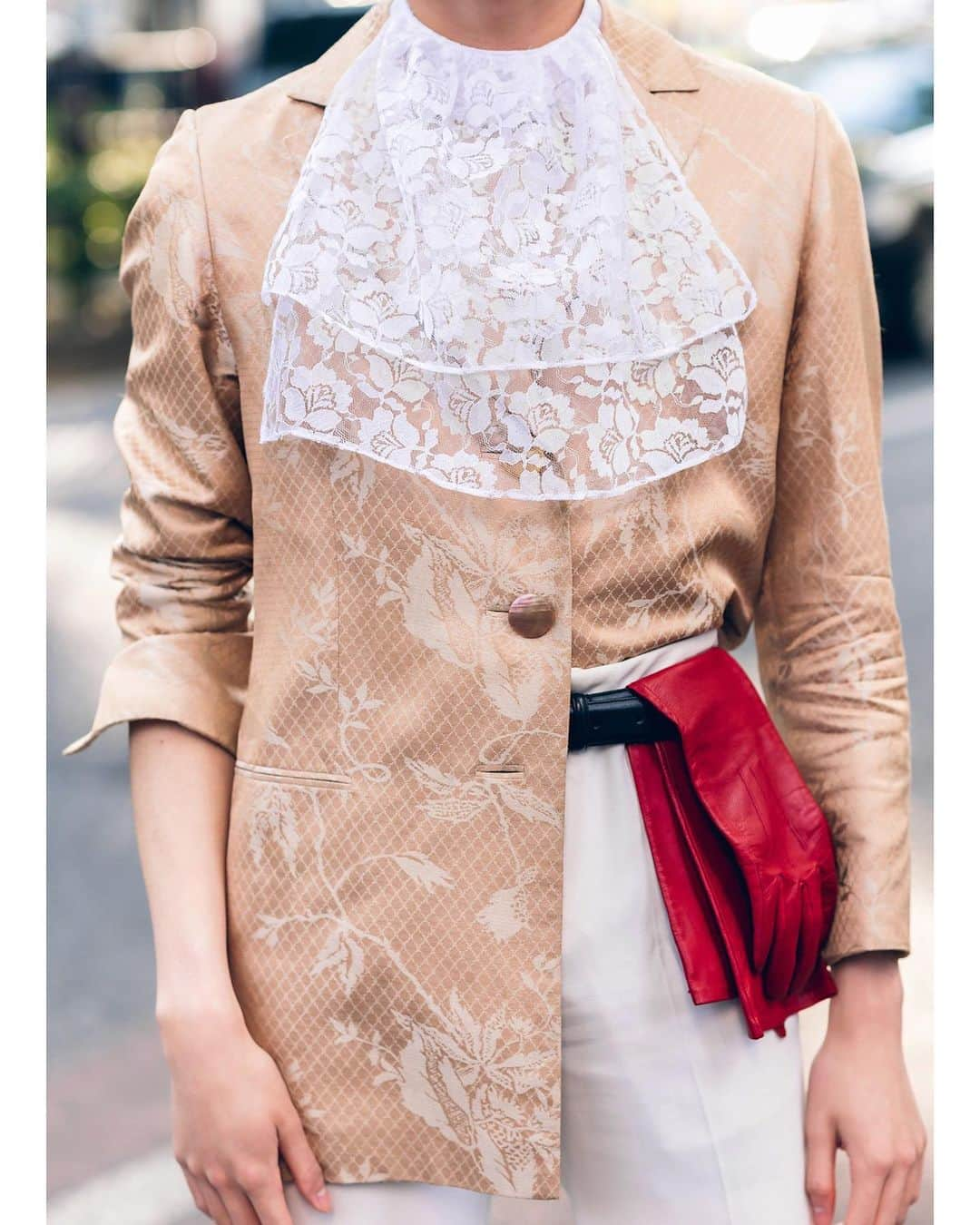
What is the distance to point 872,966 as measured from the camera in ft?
4.38

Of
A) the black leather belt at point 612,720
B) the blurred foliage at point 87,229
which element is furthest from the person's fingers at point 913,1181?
the blurred foliage at point 87,229

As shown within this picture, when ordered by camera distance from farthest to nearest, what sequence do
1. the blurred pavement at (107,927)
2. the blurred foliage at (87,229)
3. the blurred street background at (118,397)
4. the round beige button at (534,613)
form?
the blurred foliage at (87,229) → the blurred street background at (118,397) → the blurred pavement at (107,927) → the round beige button at (534,613)

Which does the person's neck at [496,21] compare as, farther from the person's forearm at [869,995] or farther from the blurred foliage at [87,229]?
the blurred foliage at [87,229]

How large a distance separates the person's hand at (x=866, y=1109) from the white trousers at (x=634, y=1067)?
1.3 inches

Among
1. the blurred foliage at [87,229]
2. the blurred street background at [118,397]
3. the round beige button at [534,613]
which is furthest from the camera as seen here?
the blurred foliage at [87,229]

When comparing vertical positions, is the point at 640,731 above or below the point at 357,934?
above

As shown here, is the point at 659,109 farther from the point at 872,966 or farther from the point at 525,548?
the point at 872,966

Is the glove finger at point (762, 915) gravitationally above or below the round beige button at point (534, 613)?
below

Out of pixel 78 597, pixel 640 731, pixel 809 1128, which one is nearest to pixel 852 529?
pixel 640 731

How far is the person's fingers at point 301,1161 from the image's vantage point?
4.19 feet

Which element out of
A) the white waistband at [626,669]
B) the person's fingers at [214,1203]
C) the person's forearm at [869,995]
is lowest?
the person's fingers at [214,1203]

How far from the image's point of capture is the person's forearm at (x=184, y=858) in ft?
4.18

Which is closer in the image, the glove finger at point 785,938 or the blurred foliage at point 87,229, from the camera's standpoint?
the glove finger at point 785,938

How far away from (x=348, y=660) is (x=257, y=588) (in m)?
0.11
